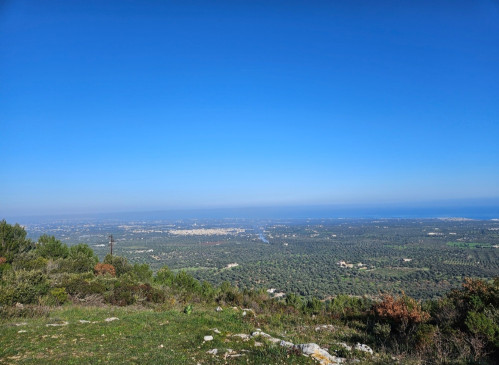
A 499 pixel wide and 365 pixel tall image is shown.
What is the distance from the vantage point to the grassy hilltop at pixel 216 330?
24.7ft

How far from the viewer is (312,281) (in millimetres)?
48062

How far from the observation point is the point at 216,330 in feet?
32.8

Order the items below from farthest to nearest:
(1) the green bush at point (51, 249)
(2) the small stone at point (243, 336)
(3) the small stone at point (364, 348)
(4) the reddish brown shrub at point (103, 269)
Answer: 1. (1) the green bush at point (51, 249)
2. (4) the reddish brown shrub at point (103, 269)
3. (2) the small stone at point (243, 336)
4. (3) the small stone at point (364, 348)

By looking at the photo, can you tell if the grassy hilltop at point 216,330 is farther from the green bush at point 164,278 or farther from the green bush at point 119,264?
the green bush at point 119,264

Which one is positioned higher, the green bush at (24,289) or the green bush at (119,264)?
the green bush at (24,289)

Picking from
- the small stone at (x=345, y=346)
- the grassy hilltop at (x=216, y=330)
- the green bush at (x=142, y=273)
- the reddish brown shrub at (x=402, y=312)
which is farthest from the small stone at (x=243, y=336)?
the green bush at (x=142, y=273)

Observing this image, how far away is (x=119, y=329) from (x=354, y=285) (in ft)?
140

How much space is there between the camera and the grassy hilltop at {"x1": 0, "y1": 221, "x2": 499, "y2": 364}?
297 inches

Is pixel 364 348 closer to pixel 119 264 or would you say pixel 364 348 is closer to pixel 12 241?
pixel 119 264

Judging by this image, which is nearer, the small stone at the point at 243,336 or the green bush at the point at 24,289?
the small stone at the point at 243,336

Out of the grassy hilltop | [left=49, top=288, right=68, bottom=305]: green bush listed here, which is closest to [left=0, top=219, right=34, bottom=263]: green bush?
the grassy hilltop

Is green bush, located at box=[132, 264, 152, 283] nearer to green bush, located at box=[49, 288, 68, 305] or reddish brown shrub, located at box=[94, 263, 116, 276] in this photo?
reddish brown shrub, located at box=[94, 263, 116, 276]

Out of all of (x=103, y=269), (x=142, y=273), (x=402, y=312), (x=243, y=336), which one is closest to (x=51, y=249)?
Result: (x=103, y=269)

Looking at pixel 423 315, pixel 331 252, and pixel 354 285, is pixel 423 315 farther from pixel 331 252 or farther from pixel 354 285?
pixel 331 252
